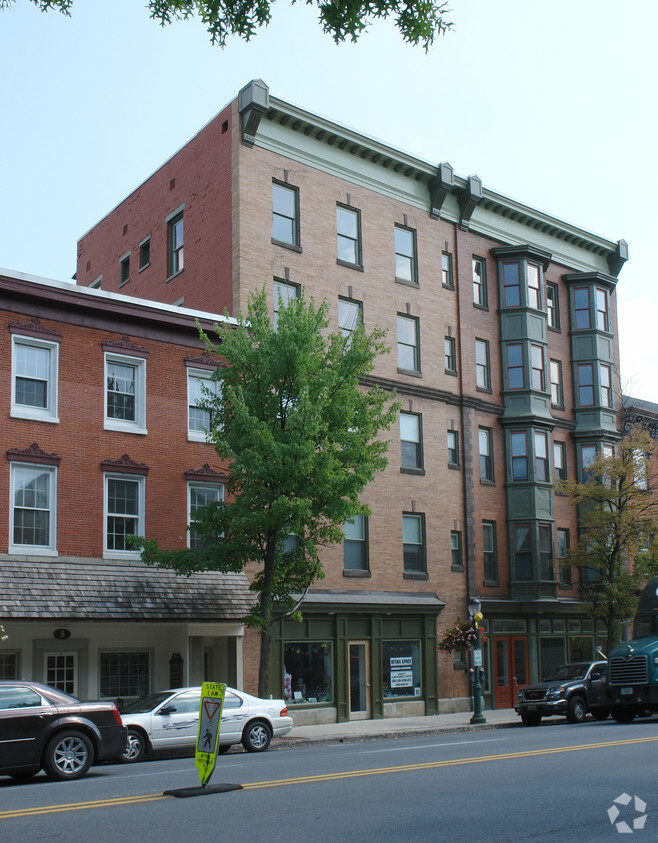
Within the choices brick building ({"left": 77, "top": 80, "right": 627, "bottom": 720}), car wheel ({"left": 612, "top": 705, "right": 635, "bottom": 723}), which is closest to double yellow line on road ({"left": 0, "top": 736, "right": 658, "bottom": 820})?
car wheel ({"left": 612, "top": 705, "right": 635, "bottom": 723})

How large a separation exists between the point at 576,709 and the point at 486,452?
1117 cm

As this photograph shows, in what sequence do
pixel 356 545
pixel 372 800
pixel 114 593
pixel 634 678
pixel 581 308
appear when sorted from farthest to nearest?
pixel 581 308
pixel 356 545
pixel 114 593
pixel 634 678
pixel 372 800


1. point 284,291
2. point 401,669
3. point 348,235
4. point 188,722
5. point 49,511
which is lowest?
point 401,669

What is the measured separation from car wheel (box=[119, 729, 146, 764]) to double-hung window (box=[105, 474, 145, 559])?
6610mm

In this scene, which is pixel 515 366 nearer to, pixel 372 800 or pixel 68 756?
pixel 68 756

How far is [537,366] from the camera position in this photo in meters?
36.2

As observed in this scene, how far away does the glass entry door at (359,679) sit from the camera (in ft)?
94.6

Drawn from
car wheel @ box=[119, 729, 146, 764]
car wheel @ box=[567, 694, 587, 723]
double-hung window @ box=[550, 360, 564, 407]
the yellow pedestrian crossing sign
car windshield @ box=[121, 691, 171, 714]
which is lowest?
car wheel @ box=[567, 694, 587, 723]

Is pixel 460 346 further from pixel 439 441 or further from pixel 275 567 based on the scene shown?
pixel 275 567

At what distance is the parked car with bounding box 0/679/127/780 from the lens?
14.6m

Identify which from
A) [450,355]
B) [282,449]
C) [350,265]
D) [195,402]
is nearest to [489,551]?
[450,355]

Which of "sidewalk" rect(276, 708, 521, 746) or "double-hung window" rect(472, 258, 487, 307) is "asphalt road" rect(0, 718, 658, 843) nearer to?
"sidewalk" rect(276, 708, 521, 746)

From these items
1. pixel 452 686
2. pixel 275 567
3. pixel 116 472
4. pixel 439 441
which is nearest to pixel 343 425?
pixel 275 567

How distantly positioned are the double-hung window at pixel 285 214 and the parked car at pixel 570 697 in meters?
14.3
